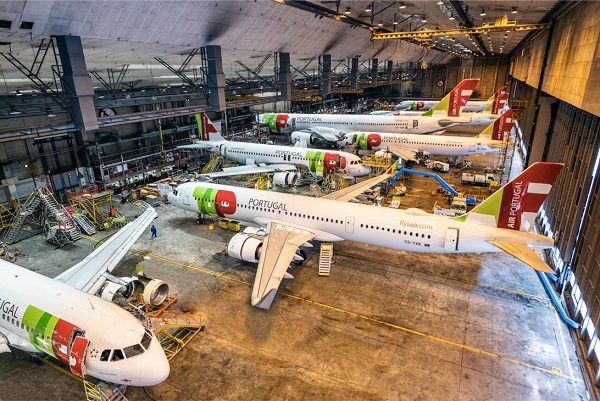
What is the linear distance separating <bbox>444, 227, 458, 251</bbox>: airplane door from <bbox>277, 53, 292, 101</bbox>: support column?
29.9m

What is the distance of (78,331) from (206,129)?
37.3 meters

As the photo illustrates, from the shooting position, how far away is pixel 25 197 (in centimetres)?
3594

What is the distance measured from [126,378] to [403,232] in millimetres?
16989

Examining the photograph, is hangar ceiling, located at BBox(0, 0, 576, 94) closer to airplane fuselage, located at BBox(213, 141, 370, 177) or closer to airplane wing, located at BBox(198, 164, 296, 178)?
airplane fuselage, located at BBox(213, 141, 370, 177)

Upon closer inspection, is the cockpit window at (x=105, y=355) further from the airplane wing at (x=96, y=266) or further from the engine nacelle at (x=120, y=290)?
the airplane wing at (x=96, y=266)

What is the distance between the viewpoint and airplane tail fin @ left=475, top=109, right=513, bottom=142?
139 feet

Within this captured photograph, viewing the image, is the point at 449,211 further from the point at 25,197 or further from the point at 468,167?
the point at 25,197

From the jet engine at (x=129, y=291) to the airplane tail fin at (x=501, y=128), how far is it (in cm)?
4240

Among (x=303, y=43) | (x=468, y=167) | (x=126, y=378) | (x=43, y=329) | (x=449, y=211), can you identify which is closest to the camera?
(x=126, y=378)

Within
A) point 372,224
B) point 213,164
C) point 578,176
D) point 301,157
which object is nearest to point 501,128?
point 578,176

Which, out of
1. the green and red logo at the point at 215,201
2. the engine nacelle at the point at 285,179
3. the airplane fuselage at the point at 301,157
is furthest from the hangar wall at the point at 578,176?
the engine nacelle at the point at 285,179

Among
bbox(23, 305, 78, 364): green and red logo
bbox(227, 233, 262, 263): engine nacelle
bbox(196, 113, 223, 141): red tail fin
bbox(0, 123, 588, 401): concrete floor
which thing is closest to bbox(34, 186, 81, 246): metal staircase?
bbox(0, 123, 588, 401): concrete floor

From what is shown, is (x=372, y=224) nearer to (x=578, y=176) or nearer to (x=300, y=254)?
(x=300, y=254)

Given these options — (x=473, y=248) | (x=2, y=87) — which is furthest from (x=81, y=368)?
(x=2, y=87)
